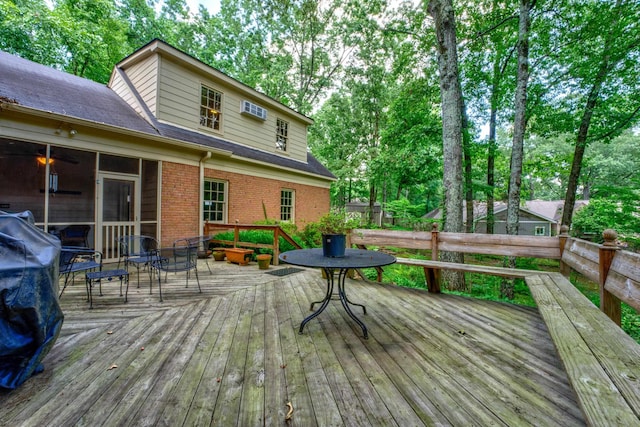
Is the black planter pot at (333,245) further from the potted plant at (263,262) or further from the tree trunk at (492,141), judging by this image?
the tree trunk at (492,141)

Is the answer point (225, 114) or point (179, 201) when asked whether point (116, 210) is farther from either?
point (225, 114)

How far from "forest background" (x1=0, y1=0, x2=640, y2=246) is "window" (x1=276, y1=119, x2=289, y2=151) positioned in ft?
12.3

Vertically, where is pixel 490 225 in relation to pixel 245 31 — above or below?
below

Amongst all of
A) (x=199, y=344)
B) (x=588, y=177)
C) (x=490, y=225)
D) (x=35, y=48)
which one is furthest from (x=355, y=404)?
(x=588, y=177)

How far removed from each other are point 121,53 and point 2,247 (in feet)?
51.3

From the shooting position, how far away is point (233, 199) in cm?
818

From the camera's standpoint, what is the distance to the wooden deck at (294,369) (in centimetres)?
150

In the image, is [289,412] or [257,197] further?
[257,197]

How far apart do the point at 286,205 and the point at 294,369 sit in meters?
8.53

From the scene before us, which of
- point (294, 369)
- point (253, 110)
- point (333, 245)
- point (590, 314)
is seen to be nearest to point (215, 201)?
point (253, 110)

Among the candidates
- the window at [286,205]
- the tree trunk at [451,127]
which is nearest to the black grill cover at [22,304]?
the tree trunk at [451,127]

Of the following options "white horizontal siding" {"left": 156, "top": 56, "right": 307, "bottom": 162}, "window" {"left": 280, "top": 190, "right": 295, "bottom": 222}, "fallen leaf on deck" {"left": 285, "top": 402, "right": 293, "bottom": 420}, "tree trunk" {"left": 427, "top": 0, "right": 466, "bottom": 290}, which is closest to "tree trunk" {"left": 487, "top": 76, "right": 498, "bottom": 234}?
"tree trunk" {"left": 427, "top": 0, "right": 466, "bottom": 290}

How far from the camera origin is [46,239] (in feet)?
6.83

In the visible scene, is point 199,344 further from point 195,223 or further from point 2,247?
point 195,223
